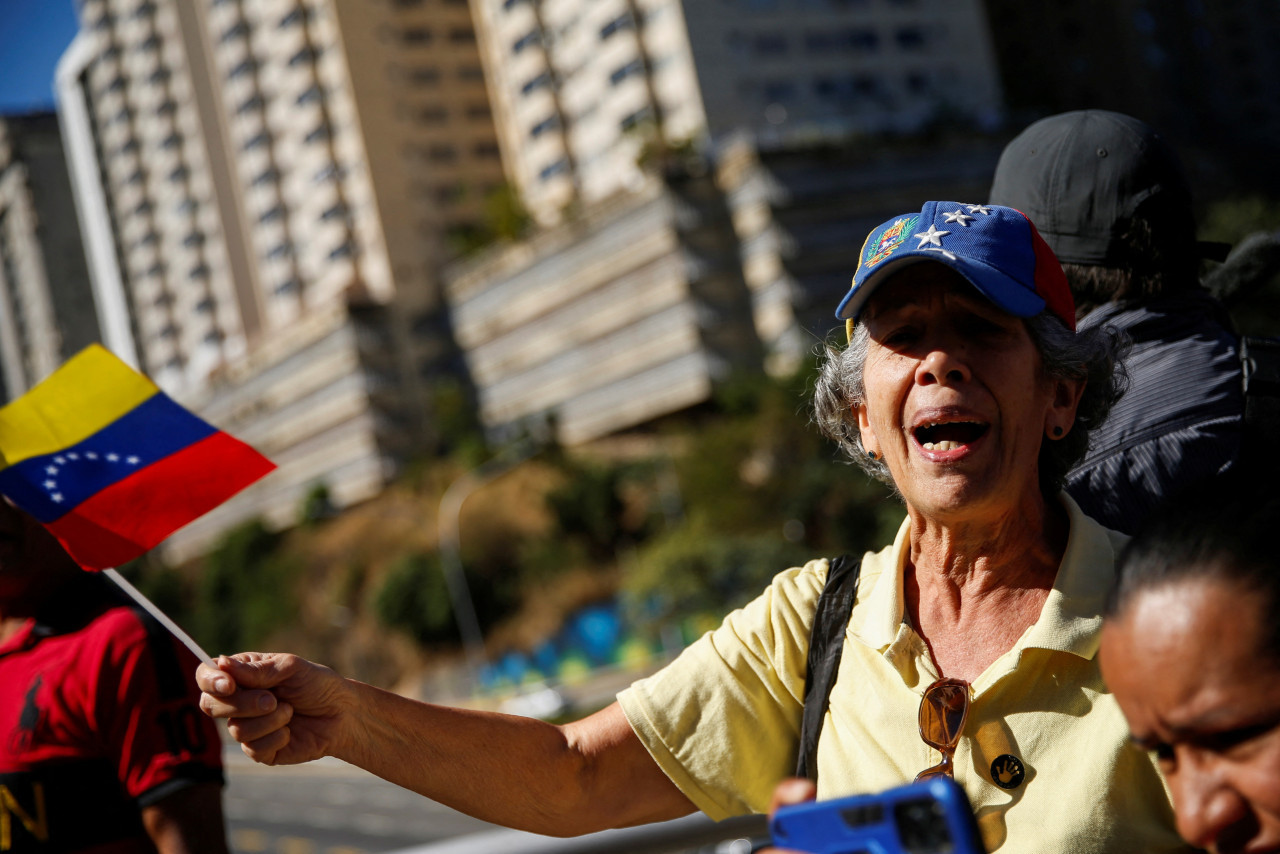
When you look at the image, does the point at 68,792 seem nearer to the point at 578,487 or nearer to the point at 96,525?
the point at 96,525

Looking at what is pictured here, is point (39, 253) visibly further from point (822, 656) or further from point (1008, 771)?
point (1008, 771)

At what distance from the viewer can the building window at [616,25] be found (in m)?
53.3

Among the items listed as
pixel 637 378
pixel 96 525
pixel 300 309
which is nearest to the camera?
Result: pixel 96 525

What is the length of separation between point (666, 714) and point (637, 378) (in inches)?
1983

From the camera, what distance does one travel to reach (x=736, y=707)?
227 centimetres

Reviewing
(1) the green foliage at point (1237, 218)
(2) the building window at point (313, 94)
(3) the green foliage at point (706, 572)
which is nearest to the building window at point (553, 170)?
(2) the building window at point (313, 94)

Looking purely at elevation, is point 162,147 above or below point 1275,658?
above

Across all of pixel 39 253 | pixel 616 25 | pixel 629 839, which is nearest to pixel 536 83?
pixel 616 25

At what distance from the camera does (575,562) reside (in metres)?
50.6

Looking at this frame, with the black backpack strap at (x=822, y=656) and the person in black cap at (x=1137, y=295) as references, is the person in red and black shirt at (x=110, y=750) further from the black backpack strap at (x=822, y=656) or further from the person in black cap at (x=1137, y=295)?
the person in black cap at (x=1137, y=295)

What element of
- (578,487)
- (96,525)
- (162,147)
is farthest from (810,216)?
(96,525)

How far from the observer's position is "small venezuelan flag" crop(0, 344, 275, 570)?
256 centimetres

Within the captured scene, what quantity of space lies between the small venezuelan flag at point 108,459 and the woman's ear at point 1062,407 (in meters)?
1.44

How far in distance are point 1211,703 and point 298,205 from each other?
68.8 m
